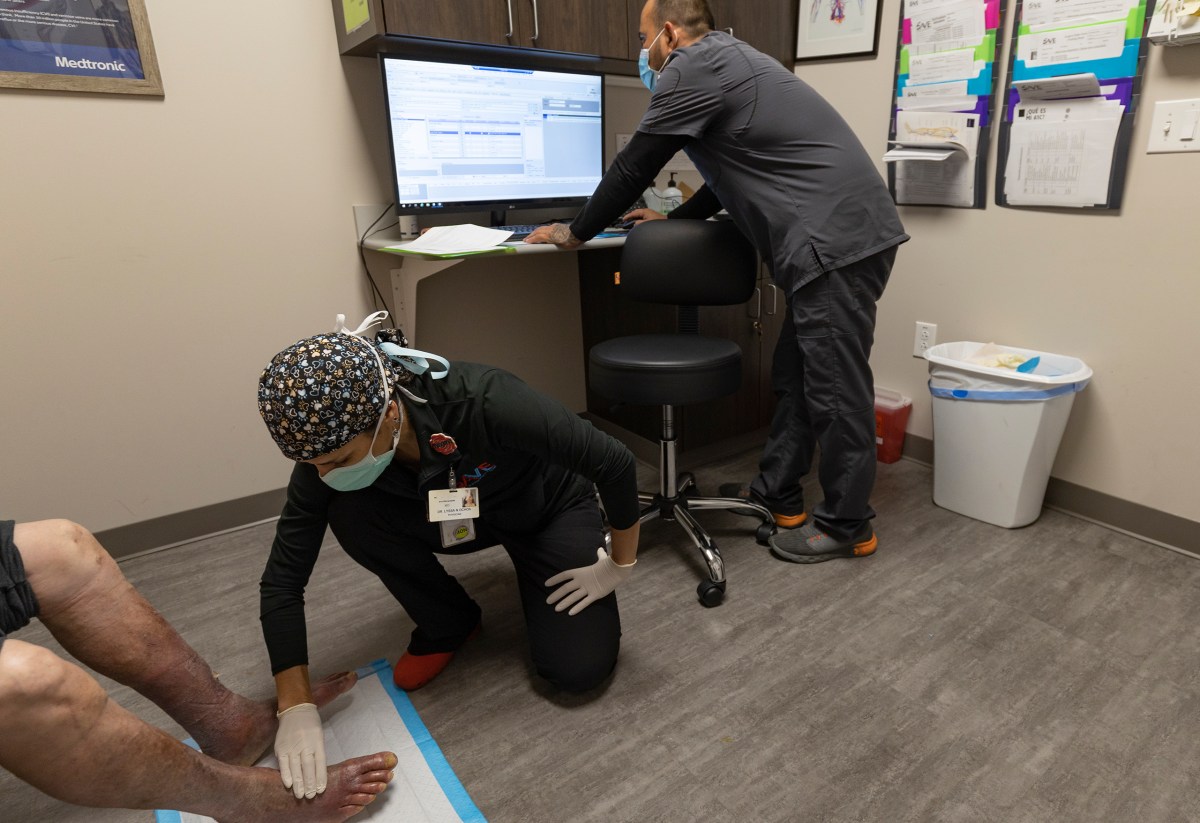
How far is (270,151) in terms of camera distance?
1.99 meters

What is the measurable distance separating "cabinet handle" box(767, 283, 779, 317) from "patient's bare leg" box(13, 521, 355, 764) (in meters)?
1.80

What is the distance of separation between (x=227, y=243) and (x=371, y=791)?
4.93 feet

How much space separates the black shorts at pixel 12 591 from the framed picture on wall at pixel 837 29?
2.48 m

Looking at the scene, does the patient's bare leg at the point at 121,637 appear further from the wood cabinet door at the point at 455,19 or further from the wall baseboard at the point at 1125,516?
the wall baseboard at the point at 1125,516

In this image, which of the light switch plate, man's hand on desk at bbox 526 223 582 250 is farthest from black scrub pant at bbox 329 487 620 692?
the light switch plate

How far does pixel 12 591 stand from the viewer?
3.33 feet

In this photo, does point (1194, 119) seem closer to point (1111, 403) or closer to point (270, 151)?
point (1111, 403)

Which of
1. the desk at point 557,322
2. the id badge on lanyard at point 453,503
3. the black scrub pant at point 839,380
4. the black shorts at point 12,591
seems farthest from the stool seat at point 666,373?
the black shorts at point 12,591

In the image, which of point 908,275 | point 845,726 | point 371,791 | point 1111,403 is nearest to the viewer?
point 371,791

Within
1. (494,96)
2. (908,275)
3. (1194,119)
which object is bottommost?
(908,275)

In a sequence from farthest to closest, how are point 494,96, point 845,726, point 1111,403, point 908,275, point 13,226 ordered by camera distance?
point 908,275
point 494,96
point 1111,403
point 13,226
point 845,726

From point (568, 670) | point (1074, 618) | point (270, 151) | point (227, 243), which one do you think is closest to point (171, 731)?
point (568, 670)

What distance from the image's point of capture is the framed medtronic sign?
164 cm

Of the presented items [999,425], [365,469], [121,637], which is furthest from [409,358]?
[999,425]
